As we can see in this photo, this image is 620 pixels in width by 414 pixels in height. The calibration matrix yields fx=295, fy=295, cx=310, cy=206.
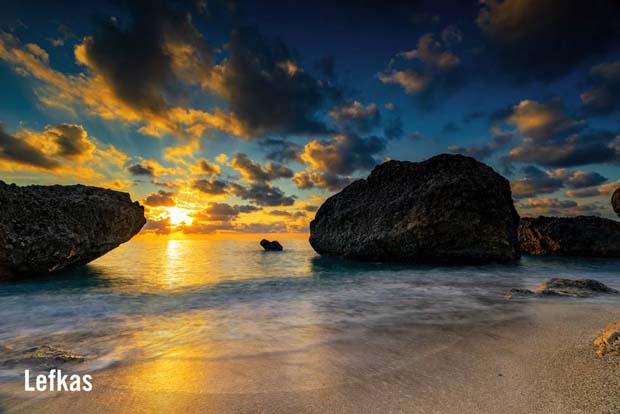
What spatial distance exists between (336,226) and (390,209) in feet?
16.4

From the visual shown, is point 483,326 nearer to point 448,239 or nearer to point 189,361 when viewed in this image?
point 189,361

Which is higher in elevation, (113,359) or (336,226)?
(336,226)

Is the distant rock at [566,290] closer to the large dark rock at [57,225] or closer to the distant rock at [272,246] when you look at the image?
the large dark rock at [57,225]

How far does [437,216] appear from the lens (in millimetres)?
14062

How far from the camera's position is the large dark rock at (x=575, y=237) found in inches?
808

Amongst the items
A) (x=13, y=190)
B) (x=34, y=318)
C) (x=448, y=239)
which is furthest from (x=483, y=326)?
(x=13, y=190)

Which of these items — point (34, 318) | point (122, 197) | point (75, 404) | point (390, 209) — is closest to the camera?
point (75, 404)

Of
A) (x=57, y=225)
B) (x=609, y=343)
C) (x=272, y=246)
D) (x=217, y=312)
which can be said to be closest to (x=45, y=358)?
(x=217, y=312)

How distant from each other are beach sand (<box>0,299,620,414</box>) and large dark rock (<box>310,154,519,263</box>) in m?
10.9

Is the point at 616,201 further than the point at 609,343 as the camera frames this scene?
Yes

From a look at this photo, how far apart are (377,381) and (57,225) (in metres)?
12.9

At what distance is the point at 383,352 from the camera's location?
3322 millimetres

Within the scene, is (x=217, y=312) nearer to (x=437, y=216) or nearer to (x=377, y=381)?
(x=377, y=381)

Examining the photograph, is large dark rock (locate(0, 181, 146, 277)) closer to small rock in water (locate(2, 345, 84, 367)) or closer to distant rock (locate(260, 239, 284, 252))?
small rock in water (locate(2, 345, 84, 367))
